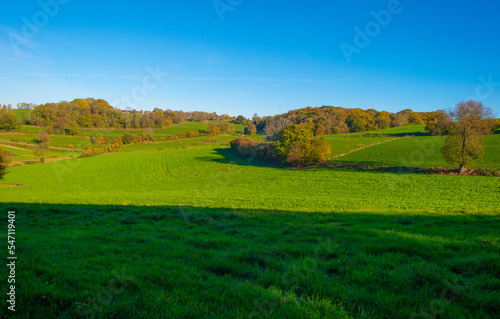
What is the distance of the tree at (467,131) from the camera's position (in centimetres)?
3306

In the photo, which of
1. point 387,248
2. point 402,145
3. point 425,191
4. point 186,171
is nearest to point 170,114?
point 186,171

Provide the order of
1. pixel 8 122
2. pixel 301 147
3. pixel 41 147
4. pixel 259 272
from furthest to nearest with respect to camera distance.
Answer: pixel 8 122
pixel 41 147
pixel 301 147
pixel 259 272

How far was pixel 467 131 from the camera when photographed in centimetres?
3328

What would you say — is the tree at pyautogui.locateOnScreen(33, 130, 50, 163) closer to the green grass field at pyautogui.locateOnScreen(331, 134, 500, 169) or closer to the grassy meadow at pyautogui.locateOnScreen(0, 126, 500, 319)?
the grassy meadow at pyautogui.locateOnScreen(0, 126, 500, 319)

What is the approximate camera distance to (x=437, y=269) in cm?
450

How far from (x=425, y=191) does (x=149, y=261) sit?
29138mm

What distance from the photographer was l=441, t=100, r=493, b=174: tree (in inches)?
1302

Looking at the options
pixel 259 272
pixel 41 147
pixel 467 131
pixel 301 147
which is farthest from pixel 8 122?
pixel 467 131

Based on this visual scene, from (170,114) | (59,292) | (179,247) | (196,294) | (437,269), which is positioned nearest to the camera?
(59,292)

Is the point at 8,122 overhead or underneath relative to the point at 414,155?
overhead

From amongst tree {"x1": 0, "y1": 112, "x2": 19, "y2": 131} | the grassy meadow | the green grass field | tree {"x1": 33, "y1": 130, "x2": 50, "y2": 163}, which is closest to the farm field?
the green grass field

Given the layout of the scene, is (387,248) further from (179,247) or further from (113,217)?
(113,217)

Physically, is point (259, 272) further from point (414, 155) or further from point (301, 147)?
point (414, 155)

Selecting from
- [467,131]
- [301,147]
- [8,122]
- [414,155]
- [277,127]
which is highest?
[8,122]
